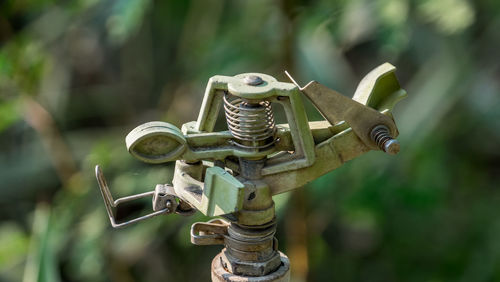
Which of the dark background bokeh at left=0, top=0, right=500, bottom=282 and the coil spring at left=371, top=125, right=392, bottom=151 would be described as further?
the dark background bokeh at left=0, top=0, right=500, bottom=282

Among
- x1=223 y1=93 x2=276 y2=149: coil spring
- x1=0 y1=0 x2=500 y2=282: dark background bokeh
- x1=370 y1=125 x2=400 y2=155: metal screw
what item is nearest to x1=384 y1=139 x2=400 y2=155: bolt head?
x1=370 y1=125 x2=400 y2=155: metal screw

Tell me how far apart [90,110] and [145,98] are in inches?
8.4

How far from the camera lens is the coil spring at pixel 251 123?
94 centimetres

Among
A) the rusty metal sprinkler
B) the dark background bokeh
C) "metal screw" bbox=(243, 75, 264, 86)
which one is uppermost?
"metal screw" bbox=(243, 75, 264, 86)

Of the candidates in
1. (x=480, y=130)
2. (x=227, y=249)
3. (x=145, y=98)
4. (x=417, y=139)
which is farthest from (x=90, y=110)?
(x=227, y=249)

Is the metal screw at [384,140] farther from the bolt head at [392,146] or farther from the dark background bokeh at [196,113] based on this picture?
the dark background bokeh at [196,113]

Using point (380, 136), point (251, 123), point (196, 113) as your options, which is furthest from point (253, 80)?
point (196, 113)

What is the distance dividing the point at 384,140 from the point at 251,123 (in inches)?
7.7

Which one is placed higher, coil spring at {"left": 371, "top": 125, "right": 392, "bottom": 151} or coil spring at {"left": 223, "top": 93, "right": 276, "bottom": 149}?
coil spring at {"left": 223, "top": 93, "right": 276, "bottom": 149}

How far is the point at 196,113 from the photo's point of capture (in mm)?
2230

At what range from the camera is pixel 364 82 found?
1063 millimetres

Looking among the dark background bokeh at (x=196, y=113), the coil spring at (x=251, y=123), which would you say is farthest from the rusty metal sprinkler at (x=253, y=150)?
the dark background bokeh at (x=196, y=113)

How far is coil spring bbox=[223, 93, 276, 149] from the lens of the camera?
937 mm

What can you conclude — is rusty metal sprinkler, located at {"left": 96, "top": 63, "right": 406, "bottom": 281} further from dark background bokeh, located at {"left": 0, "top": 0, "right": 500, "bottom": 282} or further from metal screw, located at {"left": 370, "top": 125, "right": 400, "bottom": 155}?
dark background bokeh, located at {"left": 0, "top": 0, "right": 500, "bottom": 282}
